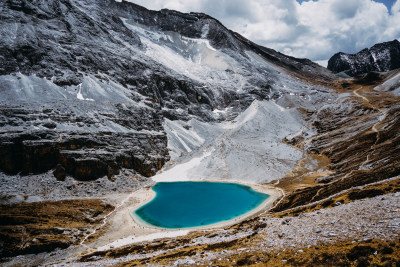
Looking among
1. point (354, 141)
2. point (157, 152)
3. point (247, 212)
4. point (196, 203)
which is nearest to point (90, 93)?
point (157, 152)

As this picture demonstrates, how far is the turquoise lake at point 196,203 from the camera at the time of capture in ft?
179

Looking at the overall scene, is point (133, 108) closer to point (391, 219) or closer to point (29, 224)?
point (29, 224)

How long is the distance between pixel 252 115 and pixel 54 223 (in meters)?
109

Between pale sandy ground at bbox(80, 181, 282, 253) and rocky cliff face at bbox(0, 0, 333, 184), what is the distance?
2019cm

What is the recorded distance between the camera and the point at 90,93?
10719 cm

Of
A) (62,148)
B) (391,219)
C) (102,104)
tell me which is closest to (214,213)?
(391,219)

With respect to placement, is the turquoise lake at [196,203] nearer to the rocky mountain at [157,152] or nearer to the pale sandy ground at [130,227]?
the pale sandy ground at [130,227]

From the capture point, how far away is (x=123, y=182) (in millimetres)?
80688

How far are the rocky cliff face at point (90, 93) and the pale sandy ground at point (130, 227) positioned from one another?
66.3 feet

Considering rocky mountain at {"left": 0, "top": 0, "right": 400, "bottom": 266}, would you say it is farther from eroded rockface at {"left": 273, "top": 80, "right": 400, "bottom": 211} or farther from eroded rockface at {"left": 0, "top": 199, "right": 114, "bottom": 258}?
eroded rockface at {"left": 273, "top": 80, "right": 400, "bottom": 211}

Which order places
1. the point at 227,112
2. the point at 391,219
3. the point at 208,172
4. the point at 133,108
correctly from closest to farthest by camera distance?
1. the point at 391,219
2. the point at 208,172
3. the point at 133,108
4. the point at 227,112

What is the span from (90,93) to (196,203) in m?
68.2

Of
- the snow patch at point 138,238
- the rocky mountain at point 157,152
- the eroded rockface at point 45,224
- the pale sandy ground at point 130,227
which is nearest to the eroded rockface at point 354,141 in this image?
the rocky mountain at point 157,152

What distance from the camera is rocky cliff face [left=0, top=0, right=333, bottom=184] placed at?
7712cm
